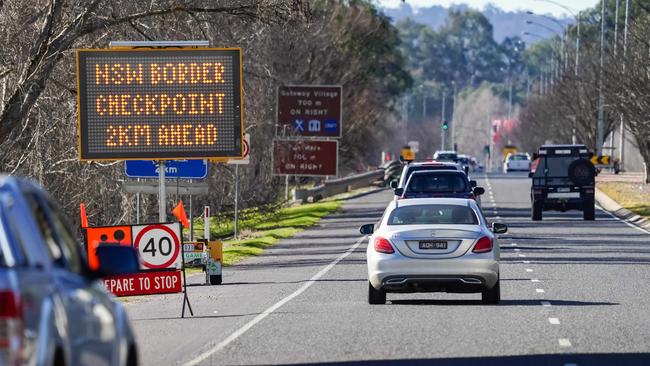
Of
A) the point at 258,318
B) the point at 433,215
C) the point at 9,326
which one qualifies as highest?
Result: the point at 9,326

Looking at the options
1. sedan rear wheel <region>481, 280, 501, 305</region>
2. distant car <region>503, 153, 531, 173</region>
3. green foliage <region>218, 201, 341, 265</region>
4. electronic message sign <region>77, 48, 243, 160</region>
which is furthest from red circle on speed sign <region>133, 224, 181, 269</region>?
distant car <region>503, 153, 531, 173</region>

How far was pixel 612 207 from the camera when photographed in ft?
182

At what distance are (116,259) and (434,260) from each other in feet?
36.4

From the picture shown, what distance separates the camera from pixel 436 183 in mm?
34250

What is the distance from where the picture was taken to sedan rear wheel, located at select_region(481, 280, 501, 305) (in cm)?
2019

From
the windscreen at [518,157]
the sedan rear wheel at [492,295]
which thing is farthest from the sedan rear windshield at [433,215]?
the windscreen at [518,157]

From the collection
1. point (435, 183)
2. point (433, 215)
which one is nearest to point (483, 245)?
point (433, 215)

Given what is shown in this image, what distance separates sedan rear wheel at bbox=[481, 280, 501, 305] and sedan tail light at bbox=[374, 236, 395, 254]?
4.38ft

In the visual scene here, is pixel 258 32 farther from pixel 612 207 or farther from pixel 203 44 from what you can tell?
pixel 203 44

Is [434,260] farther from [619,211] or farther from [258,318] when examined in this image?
[619,211]

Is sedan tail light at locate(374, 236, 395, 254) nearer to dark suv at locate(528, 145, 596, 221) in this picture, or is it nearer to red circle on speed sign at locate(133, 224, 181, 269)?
→ red circle on speed sign at locate(133, 224, 181, 269)

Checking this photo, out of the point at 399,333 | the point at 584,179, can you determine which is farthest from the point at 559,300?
the point at 584,179

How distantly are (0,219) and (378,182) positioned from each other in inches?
2782

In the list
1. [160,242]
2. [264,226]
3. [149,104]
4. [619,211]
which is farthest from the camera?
[619,211]
